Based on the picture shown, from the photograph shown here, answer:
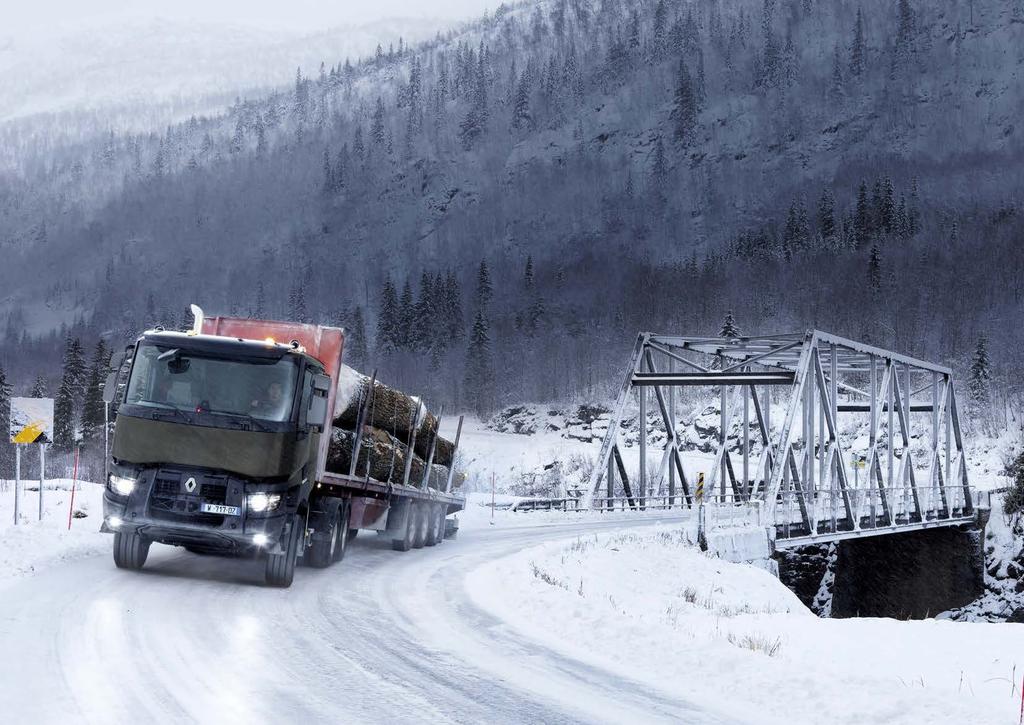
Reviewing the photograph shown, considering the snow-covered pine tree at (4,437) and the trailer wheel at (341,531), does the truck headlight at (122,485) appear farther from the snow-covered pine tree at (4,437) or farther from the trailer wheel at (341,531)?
the snow-covered pine tree at (4,437)

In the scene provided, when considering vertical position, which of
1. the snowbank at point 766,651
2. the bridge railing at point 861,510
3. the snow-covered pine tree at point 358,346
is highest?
the snow-covered pine tree at point 358,346

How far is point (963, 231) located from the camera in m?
154

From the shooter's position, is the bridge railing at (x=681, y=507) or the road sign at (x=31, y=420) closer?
the road sign at (x=31, y=420)

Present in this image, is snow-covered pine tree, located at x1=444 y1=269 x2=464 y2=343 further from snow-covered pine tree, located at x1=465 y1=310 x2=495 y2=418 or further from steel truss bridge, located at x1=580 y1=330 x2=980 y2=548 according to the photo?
steel truss bridge, located at x1=580 y1=330 x2=980 y2=548

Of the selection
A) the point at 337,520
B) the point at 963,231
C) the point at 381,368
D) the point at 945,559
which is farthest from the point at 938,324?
the point at 337,520

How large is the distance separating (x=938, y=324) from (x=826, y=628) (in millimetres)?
115705

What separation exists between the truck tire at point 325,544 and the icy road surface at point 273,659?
144cm

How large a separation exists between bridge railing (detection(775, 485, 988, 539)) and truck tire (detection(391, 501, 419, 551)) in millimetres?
11480

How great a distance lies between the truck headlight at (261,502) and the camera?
12.0m

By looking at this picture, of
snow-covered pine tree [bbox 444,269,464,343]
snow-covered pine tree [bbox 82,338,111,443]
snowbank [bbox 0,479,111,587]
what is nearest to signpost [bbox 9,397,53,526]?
snowbank [bbox 0,479,111,587]

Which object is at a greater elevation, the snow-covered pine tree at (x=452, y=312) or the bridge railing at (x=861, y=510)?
the snow-covered pine tree at (x=452, y=312)

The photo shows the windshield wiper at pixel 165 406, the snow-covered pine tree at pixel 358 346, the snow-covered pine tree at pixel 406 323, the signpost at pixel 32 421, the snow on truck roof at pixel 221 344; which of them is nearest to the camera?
the windshield wiper at pixel 165 406

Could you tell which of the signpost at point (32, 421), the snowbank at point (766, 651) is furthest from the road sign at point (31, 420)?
the snowbank at point (766, 651)

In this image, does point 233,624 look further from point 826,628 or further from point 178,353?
point 826,628
